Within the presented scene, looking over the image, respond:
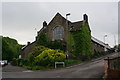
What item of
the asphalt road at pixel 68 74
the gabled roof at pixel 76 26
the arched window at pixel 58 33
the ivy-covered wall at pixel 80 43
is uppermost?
the gabled roof at pixel 76 26

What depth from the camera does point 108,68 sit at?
42.2 feet

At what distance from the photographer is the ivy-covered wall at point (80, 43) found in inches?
1332

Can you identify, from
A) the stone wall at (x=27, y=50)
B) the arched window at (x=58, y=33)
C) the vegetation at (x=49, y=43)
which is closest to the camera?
the vegetation at (x=49, y=43)

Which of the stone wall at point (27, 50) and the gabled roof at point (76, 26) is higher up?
the gabled roof at point (76, 26)

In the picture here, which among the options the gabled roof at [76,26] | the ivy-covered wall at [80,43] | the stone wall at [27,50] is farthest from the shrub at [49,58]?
the stone wall at [27,50]

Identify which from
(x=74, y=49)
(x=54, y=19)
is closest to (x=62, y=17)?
(x=54, y=19)

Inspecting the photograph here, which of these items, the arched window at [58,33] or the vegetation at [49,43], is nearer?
the vegetation at [49,43]

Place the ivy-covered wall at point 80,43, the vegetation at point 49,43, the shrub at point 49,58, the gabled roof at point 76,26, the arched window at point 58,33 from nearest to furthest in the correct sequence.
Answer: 1. the shrub at point 49,58
2. the ivy-covered wall at point 80,43
3. the vegetation at point 49,43
4. the gabled roof at point 76,26
5. the arched window at point 58,33

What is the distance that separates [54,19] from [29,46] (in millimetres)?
10022

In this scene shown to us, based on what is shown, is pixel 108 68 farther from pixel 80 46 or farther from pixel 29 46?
pixel 29 46

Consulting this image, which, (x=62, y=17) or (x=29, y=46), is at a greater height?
(x=62, y=17)

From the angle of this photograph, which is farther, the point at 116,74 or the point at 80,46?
the point at 80,46

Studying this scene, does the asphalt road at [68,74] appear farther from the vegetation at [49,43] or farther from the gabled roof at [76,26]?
the gabled roof at [76,26]

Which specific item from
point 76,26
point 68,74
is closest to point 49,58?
point 68,74
